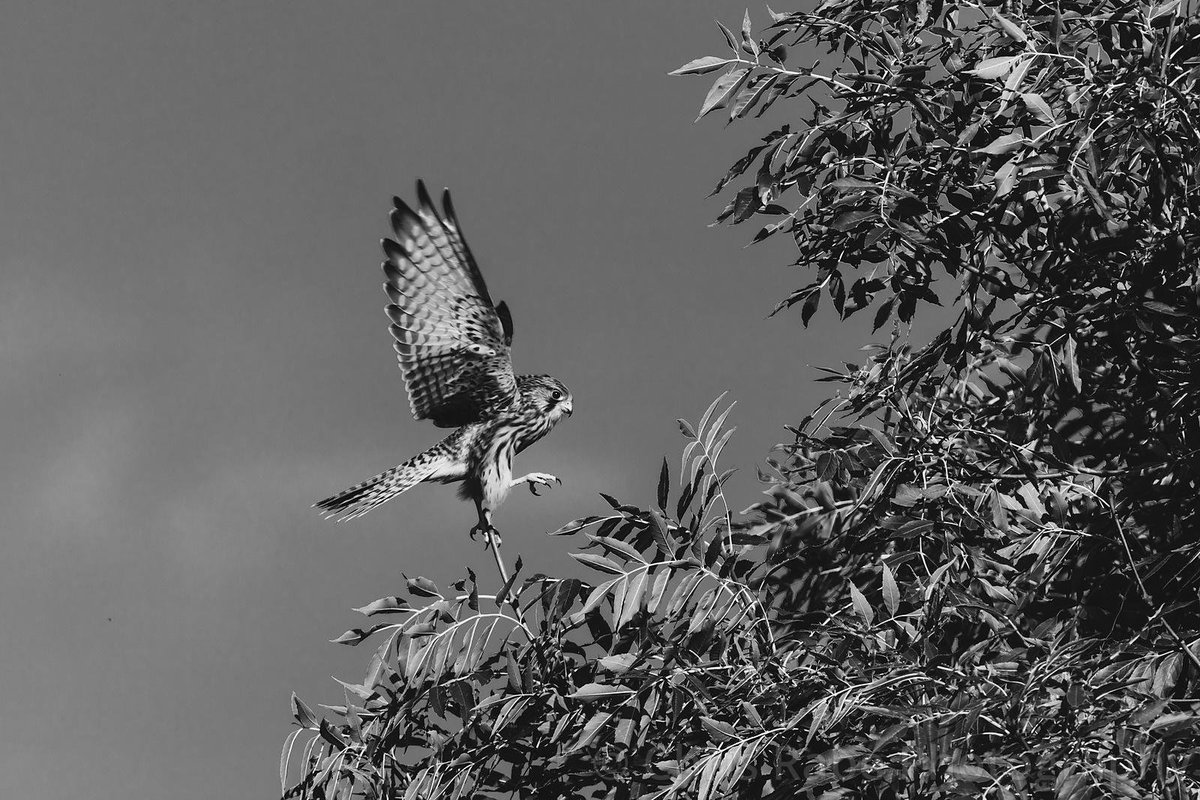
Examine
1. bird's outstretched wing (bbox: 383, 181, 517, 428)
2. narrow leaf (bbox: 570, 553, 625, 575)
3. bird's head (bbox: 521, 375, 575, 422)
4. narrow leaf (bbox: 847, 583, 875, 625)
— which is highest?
bird's outstretched wing (bbox: 383, 181, 517, 428)

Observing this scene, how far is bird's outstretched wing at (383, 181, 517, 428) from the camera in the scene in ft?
18.0

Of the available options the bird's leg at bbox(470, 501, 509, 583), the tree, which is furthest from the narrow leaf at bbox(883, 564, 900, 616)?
the bird's leg at bbox(470, 501, 509, 583)

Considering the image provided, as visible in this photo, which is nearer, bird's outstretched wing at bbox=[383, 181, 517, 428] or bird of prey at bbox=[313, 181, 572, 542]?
bird of prey at bbox=[313, 181, 572, 542]

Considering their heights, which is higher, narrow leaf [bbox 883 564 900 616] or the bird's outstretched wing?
the bird's outstretched wing

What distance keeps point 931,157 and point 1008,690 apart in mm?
1857

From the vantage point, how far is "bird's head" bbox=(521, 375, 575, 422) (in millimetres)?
5617

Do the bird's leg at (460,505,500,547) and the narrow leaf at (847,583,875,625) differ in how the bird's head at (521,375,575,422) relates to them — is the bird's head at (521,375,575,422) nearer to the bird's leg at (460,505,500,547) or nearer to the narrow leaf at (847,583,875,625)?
the bird's leg at (460,505,500,547)

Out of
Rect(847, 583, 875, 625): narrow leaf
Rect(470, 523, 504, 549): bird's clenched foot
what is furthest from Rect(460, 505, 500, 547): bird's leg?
Rect(847, 583, 875, 625): narrow leaf

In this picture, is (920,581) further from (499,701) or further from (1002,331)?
(499,701)

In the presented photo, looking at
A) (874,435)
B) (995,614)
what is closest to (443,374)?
(874,435)

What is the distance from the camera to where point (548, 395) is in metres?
5.66

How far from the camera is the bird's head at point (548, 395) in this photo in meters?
5.62

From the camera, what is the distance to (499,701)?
3.88 m

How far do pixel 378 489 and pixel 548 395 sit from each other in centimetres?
82
